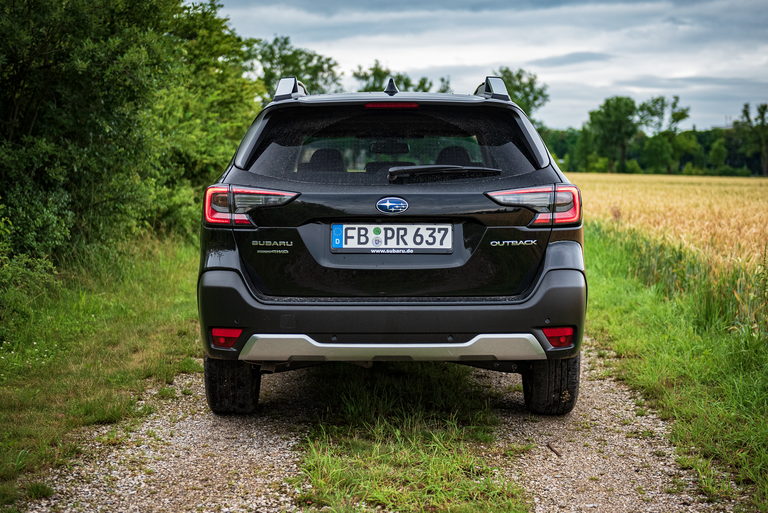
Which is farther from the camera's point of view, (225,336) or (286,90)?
(286,90)

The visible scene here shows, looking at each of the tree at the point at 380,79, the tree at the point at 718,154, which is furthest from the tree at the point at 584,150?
the tree at the point at 380,79

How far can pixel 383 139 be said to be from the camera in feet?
11.0

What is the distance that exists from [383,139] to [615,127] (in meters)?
116

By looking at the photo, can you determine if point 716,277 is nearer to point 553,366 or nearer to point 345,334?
point 553,366

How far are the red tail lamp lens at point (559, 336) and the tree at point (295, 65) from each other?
63.0 m

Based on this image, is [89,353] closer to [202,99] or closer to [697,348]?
[697,348]

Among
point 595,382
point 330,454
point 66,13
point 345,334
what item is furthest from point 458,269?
point 66,13

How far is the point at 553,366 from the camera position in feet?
11.8

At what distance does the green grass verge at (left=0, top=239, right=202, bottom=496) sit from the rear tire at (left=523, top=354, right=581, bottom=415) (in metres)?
2.29

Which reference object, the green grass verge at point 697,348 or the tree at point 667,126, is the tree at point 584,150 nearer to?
the tree at point 667,126

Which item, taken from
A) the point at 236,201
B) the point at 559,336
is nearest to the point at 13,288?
the point at 236,201

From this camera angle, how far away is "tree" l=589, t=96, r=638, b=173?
10981 cm

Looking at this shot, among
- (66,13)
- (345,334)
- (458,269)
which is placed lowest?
(345,334)

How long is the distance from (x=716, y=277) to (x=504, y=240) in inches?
150
